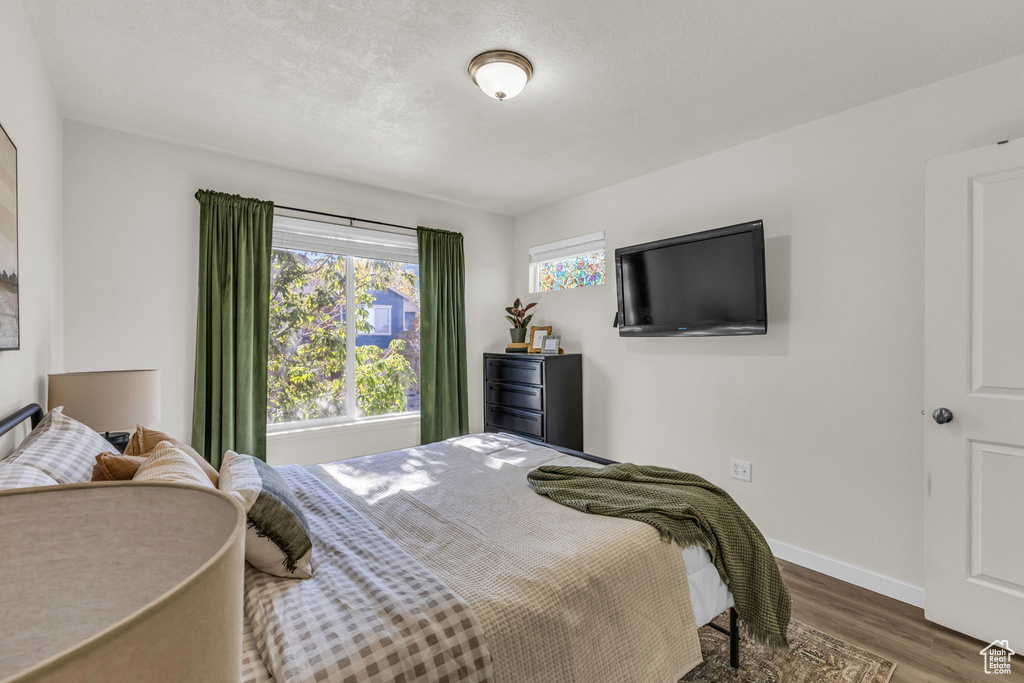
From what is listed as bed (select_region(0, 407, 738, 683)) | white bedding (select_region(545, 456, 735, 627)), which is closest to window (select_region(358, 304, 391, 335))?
bed (select_region(0, 407, 738, 683))

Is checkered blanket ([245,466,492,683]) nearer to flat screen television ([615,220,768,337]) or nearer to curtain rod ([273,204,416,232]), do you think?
flat screen television ([615,220,768,337])

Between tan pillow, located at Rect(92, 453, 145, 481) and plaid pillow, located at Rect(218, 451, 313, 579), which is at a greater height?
tan pillow, located at Rect(92, 453, 145, 481)

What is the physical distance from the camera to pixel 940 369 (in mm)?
2180

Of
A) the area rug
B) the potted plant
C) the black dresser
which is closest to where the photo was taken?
the area rug

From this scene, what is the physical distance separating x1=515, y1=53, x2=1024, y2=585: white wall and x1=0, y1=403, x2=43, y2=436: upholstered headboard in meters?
3.37

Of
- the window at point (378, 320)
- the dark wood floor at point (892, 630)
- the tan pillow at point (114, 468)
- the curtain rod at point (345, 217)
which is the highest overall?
the curtain rod at point (345, 217)

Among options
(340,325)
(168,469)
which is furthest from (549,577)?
(340,325)

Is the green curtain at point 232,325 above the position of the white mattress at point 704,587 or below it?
above

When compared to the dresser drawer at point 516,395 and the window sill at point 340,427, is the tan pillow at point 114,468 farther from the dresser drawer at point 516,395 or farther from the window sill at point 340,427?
the dresser drawer at point 516,395

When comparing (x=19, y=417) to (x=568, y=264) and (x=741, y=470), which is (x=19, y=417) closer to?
(x=741, y=470)

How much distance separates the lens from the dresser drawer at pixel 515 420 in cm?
389

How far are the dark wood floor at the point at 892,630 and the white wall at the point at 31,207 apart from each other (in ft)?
11.3

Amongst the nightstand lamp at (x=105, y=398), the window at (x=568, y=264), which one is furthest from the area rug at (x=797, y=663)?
the window at (x=568, y=264)

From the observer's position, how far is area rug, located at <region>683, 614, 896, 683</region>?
1.83 metres
